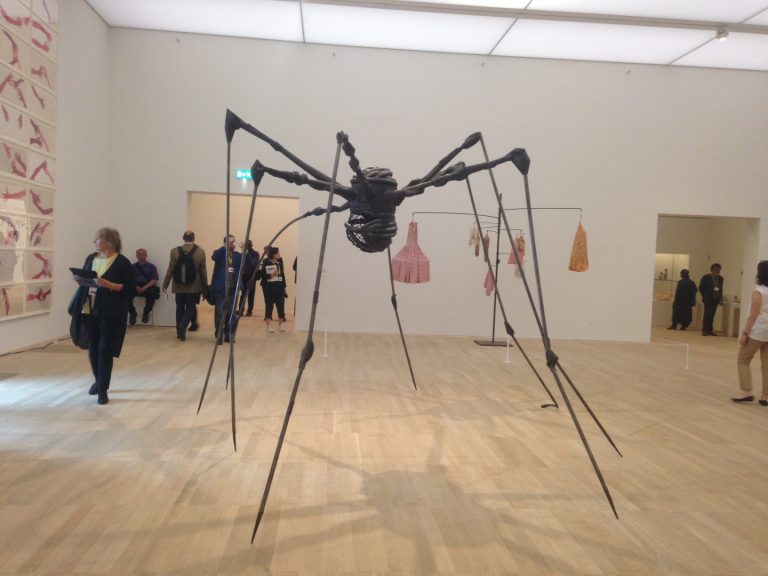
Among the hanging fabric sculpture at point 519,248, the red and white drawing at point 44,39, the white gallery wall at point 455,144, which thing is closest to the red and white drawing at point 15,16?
the red and white drawing at point 44,39

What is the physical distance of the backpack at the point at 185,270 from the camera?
732 centimetres

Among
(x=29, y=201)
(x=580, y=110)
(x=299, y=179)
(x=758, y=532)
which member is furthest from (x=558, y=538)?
(x=580, y=110)

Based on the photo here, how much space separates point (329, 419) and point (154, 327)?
17.8ft

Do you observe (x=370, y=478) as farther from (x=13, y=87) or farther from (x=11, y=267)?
(x=13, y=87)

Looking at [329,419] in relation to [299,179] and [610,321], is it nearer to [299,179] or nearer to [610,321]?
[299,179]

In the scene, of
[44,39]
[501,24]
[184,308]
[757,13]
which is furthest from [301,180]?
[757,13]

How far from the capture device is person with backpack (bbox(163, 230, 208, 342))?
24.1ft

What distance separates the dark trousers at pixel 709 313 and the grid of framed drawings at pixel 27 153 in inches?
431

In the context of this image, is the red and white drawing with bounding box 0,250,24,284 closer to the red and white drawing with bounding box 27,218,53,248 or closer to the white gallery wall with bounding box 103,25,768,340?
the red and white drawing with bounding box 27,218,53,248

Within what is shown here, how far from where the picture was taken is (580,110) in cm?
907

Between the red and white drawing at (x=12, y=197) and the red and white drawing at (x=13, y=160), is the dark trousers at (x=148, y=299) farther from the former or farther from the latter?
the red and white drawing at (x=13, y=160)

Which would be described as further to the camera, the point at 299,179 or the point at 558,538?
the point at 299,179

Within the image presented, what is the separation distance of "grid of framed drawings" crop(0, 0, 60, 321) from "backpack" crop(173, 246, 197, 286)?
1442 mm

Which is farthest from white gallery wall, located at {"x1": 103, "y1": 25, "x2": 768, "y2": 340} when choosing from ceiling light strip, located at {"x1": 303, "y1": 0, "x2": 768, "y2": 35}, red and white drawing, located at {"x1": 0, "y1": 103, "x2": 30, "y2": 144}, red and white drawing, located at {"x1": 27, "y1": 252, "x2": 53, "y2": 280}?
red and white drawing, located at {"x1": 0, "y1": 103, "x2": 30, "y2": 144}
